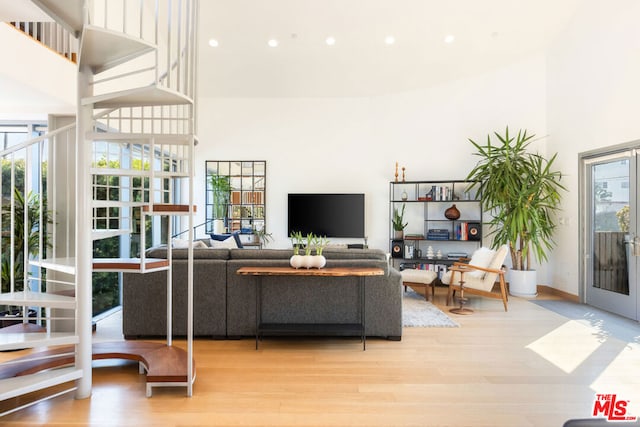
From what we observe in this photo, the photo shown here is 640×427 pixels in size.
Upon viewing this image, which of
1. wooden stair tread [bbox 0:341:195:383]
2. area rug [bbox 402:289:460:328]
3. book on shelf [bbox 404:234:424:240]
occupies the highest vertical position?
book on shelf [bbox 404:234:424:240]

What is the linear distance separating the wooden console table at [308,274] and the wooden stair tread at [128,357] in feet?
2.57

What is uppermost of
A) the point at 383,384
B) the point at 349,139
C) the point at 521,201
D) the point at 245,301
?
the point at 349,139

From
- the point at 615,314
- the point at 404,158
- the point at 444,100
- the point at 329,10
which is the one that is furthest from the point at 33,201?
the point at 615,314

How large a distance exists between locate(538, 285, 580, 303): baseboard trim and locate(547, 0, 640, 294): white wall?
0.07 metres

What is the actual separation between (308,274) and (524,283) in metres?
3.90

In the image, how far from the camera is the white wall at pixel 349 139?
648 centimetres

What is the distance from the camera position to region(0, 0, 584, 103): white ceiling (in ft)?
16.9

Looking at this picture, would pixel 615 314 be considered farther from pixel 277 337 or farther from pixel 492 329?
pixel 277 337

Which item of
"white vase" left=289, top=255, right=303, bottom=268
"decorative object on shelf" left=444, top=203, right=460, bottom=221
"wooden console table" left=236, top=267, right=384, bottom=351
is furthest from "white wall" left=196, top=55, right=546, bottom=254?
"white vase" left=289, top=255, right=303, bottom=268

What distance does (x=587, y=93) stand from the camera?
5.02 metres

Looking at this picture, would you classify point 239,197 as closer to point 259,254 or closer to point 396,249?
point 396,249

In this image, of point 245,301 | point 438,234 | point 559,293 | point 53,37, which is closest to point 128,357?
point 245,301

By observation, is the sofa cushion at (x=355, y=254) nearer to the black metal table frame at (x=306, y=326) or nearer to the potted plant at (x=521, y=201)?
the black metal table frame at (x=306, y=326)

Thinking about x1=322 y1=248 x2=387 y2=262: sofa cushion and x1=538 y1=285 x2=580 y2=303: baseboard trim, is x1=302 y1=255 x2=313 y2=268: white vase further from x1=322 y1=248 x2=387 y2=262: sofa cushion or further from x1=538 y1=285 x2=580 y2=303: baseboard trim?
x1=538 y1=285 x2=580 y2=303: baseboard trim
